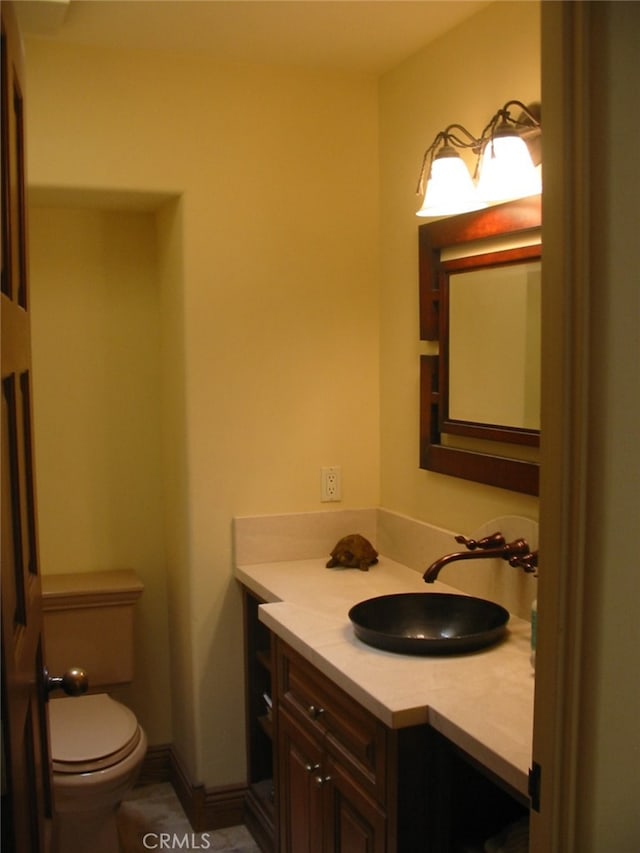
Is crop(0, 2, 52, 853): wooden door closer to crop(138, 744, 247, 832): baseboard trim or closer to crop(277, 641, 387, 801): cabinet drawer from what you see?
crop(277, 641, 387, 801): cabinet drawer

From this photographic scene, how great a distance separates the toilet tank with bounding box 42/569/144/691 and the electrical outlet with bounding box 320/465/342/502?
706 millimetres

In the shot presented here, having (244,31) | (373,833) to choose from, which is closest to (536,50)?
(244,31)

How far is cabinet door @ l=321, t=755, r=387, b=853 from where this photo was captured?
1.79 metres

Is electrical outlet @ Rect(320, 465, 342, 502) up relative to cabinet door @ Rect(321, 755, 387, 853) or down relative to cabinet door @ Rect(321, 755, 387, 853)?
up

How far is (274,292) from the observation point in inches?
111

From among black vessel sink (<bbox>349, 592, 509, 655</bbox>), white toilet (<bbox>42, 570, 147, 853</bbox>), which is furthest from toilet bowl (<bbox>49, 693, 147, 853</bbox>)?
black vessel sink (<bbox>349, 592, 509, 655</bbox>)

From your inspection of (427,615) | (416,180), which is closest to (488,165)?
(416,180)

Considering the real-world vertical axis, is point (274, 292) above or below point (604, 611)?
above

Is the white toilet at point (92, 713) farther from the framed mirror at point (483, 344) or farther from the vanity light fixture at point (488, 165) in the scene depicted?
the vanity light fixture at point (488, 165)

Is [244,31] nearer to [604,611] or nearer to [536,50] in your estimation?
[536,50]

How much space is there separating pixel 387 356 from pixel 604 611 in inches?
76.3

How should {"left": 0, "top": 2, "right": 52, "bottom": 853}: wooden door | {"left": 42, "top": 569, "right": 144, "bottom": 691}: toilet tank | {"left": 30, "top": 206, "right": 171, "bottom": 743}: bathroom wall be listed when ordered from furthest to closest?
{"left": 30, "top": 206, "right": 171, "bottom": 743}: bathroom wall → {"left": 42, "top": 569, "right": 144, "bottom": 691}: toilet tank → {"left": 0, "top": 2, "right": 52, "bottom": 853}: wooden door

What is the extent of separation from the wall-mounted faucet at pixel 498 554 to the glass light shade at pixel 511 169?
860 millimetres

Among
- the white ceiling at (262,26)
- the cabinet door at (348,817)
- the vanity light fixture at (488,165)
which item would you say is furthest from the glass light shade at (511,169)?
the cabinet door at (348,817)
